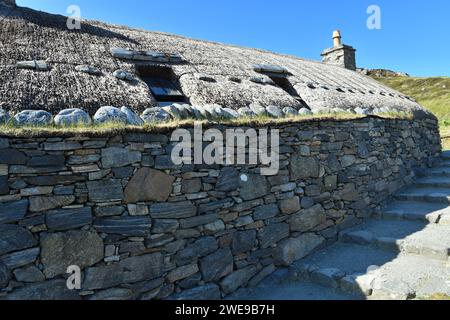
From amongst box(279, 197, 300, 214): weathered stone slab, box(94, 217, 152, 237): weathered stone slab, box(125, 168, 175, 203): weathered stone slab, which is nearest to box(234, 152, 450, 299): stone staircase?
box(279, 197, 300, 214): weathered stone slab

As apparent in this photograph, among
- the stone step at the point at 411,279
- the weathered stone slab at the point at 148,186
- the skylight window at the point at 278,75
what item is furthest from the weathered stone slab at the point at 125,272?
the skylight window at the point at 278,75

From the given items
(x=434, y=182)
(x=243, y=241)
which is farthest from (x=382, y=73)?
(x=243, y=241)

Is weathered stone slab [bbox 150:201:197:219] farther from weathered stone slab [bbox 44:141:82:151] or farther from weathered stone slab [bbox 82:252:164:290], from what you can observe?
weathered stone slab [bbox 44:141:82:151]

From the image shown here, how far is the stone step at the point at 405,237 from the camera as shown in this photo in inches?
162

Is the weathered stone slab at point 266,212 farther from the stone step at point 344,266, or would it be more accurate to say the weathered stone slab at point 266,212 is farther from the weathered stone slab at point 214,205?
the stone step at point 344,266

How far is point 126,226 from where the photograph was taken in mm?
3127

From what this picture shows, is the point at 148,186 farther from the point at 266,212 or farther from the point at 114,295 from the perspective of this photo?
the point at 266,212

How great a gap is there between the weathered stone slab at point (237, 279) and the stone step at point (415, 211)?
2833 mm

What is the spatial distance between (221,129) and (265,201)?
1.05 metres

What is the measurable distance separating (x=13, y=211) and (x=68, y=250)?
546 mm

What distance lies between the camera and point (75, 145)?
9.74 ft
